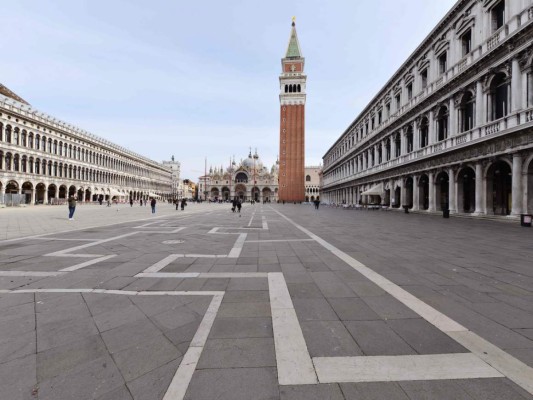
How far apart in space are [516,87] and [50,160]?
210ft

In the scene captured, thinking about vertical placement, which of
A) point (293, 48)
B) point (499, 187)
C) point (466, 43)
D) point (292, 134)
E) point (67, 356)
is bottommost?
point (67, 356)

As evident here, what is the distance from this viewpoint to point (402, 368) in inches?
86.8

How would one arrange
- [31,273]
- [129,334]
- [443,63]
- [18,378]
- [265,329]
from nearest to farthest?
[18,378] → [129,334] → [265,329] → [31,273] → [443,63]

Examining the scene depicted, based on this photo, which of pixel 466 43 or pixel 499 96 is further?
pixel 466 43

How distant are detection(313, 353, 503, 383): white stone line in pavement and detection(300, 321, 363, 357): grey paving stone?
3.7 inches

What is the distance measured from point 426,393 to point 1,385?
124 inches

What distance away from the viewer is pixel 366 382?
2039mm

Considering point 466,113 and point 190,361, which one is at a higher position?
point 466,113

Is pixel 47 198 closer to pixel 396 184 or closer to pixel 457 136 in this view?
pixel 396 184

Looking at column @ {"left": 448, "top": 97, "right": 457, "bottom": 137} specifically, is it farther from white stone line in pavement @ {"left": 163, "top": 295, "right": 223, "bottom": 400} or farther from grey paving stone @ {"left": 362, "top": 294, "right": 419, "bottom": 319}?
white stone line in pavement @ {"left": 163, "top": 295, "right": 223, "bottom": 400}

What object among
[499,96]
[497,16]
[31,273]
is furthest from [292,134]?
[31,273]

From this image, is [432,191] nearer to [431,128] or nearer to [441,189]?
[441,189]

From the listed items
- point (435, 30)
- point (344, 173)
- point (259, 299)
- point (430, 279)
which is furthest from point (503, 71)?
point (344, 173)

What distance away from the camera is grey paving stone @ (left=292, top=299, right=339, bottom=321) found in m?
3.13
